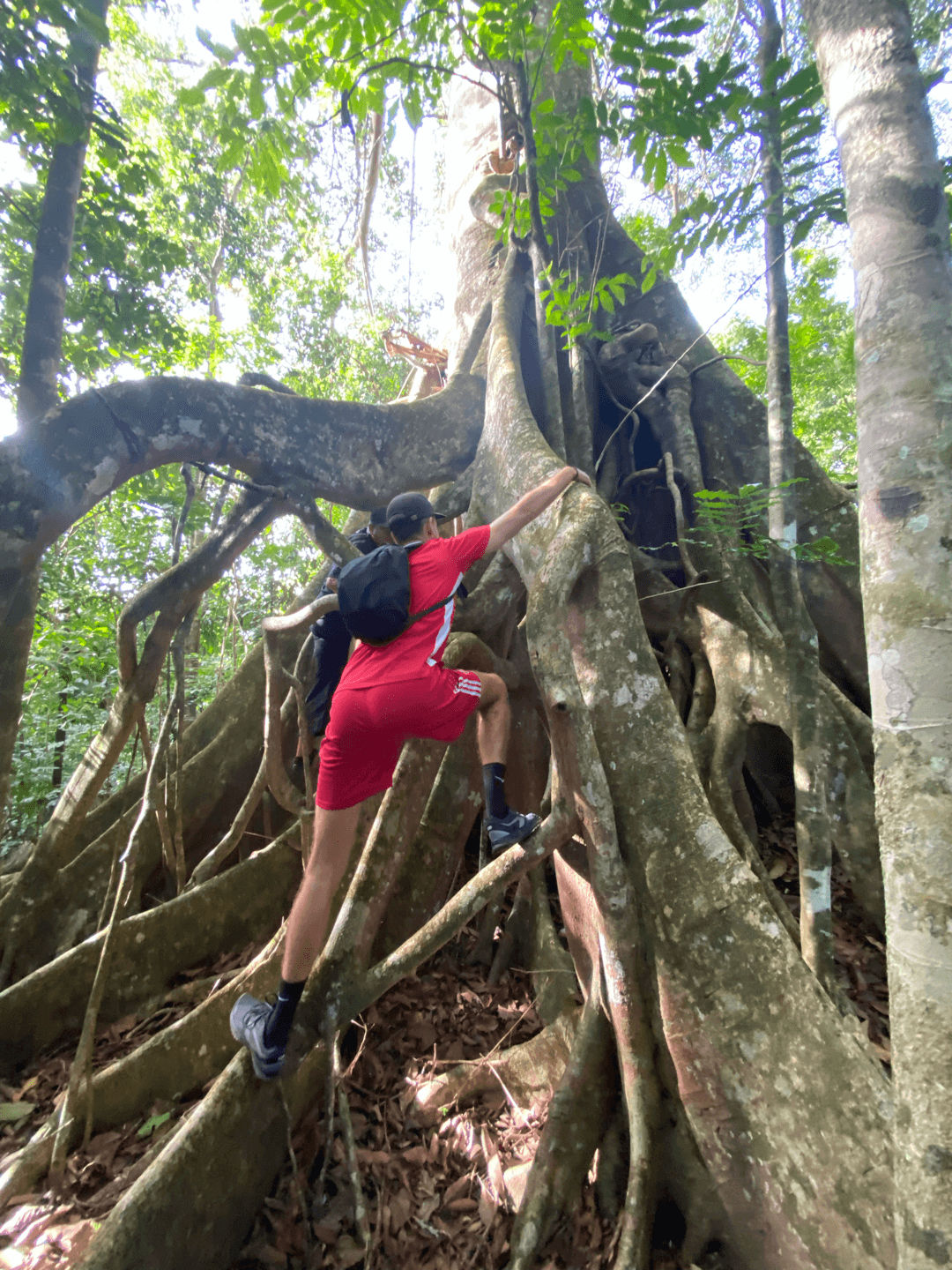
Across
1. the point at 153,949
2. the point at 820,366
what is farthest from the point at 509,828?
the point at 820,366

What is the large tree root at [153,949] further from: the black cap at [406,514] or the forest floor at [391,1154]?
the black cap at [406,514]

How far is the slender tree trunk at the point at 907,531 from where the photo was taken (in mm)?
1075

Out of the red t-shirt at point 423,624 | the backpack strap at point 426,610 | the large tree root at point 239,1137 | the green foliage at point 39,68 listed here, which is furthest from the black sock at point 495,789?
the green foliage at point 39,68

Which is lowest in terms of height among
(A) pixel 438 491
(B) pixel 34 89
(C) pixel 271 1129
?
(C) pixel 271 1129

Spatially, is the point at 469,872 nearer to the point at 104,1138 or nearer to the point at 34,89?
the point at 104,1138

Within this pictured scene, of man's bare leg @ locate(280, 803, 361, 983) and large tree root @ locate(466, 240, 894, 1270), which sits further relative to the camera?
man's bare leg @ locate(280, 803, 361, 983)

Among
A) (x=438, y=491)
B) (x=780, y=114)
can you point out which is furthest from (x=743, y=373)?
(x=780, y=114)

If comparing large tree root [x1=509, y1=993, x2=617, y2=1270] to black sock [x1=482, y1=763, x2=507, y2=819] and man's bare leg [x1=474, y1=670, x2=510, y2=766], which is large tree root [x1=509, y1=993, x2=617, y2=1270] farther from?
man's bare leg [x1=474, y1=670, x2=510, y2=766]

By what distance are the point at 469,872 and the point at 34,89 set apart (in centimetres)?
477

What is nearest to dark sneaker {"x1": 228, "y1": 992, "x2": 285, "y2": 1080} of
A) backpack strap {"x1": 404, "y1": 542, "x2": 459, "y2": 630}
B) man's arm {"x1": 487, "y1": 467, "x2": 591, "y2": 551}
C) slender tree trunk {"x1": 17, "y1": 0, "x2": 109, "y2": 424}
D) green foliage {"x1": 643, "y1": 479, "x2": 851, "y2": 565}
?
backpack strap {"x1": 404, "y1": 542, "x2": 459, "y2": 630}

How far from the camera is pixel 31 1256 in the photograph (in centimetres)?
206

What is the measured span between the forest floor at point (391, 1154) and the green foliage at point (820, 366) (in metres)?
6.76

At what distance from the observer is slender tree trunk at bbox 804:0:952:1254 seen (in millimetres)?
1075

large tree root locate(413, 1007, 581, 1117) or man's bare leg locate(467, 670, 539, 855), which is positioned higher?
man's bare leg locate(467, 670, 539, 855)
